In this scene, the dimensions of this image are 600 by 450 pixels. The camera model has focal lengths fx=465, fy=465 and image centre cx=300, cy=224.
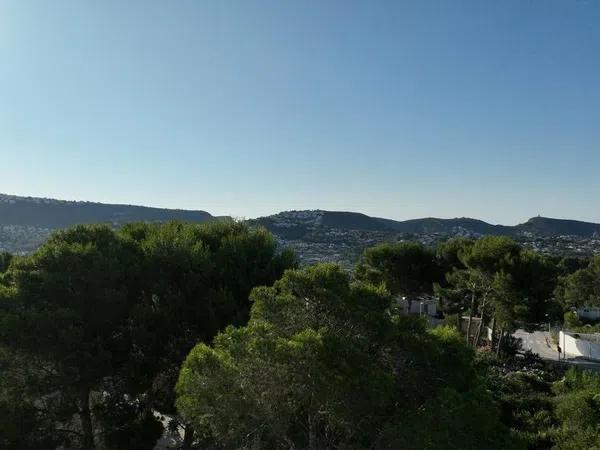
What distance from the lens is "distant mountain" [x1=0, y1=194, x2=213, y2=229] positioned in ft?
284

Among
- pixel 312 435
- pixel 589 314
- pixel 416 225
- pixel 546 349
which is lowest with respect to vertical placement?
pixel 546 349

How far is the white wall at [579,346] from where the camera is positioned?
22.2 m

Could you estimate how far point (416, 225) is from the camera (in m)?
137

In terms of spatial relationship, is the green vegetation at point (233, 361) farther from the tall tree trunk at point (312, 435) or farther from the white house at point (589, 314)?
the white house at point (589, 314)

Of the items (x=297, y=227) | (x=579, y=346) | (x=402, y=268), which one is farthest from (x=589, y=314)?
(x=297, y=227)

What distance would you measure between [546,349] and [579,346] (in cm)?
315

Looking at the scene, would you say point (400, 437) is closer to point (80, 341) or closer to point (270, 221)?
point (80, 341)

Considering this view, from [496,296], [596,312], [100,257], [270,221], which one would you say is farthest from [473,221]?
[100,257]

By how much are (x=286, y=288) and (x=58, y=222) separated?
3691 inches

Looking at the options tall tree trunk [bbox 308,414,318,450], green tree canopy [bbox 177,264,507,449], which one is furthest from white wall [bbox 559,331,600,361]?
tall tree trunk [bbox 308,414,318,450]

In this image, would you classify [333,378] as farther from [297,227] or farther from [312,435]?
[297,227]

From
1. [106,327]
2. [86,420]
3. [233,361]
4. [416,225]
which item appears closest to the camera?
[233,361]

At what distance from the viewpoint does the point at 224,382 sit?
540cm

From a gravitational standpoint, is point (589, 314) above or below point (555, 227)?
below
